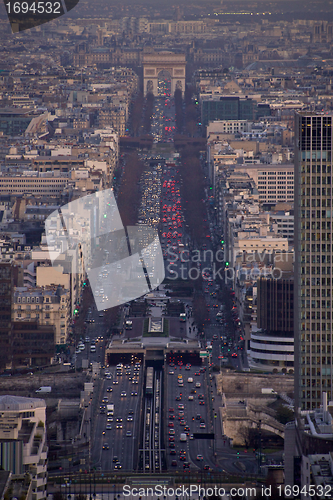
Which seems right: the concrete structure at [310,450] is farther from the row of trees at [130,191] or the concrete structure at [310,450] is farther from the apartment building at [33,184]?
the apartment building at [33,184]

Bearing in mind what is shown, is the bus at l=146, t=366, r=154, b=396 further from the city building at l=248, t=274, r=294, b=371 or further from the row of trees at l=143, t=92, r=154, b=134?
the row of trees at l=143, t=92, r=154, b=134

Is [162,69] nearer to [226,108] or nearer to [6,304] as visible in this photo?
[226,108]

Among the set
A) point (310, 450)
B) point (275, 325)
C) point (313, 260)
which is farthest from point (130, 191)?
point (310, 450)

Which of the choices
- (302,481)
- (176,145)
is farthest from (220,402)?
(176,145)

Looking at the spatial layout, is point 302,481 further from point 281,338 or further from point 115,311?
point 115,311

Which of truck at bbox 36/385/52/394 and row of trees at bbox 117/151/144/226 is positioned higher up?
row of trees at bbox 117/151/144/226

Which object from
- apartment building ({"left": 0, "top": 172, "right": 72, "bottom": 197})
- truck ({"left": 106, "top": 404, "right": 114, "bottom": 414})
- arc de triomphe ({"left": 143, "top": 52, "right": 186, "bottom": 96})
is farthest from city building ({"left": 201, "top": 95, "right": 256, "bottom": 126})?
truck ({"left": 106, "top": 404, "right": 114, "bottom": 414})

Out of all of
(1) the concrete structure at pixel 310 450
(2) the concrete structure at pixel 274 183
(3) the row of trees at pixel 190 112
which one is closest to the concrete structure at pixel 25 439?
(1) the concrete structure at pixel 310 450
